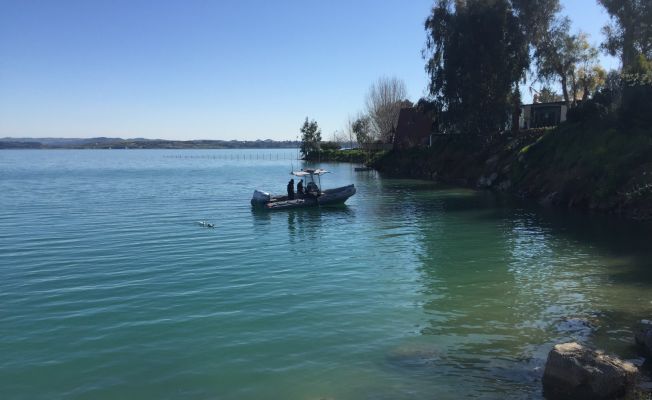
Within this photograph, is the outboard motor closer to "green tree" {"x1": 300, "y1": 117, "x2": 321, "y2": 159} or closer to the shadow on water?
the shadow on water

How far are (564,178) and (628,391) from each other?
32.6m

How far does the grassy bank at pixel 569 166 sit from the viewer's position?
31.8m

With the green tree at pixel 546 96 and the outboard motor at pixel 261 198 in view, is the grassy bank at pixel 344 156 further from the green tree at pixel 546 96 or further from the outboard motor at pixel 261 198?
the outboard motor at pixel 261 198

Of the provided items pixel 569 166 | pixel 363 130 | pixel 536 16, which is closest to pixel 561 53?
pixel 536 16

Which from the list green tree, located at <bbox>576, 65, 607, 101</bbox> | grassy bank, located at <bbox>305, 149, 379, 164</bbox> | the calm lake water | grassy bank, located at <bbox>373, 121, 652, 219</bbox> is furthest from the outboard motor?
grassy bank, located at <bbox>305, 149, 379, 164</bbox>

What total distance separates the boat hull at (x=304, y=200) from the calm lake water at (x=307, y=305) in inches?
260

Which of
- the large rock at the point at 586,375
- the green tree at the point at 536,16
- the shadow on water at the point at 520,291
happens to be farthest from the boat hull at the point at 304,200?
the green tree at the point at 536,16

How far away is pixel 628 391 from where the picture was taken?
9.14 metres

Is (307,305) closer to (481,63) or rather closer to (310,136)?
(481,63)

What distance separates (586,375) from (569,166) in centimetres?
3355

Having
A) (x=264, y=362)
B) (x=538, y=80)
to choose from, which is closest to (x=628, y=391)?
(x=264, y=362)

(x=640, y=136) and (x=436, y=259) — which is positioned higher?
(x=640, y=136)

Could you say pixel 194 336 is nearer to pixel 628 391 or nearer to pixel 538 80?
pixel 628 391

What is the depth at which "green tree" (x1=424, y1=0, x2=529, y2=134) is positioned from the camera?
167ft
